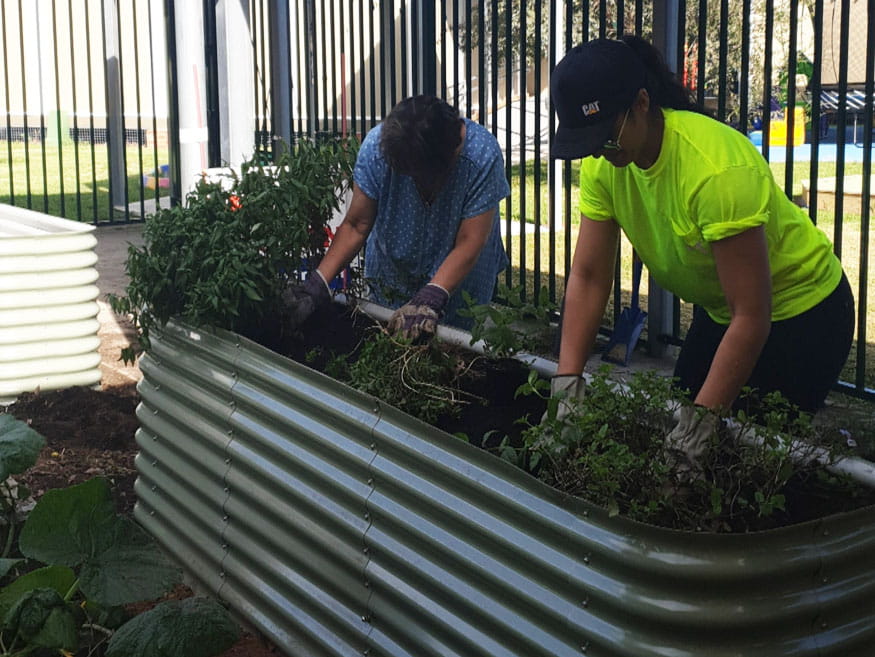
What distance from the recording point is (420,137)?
3564 millimetres

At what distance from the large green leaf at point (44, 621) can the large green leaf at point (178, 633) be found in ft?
0.47

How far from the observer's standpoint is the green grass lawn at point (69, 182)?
1150cm

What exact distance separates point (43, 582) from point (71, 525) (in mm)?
161

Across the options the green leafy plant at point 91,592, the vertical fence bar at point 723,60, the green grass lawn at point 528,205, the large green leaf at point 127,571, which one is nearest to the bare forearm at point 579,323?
the green leafy plant at point 91,592

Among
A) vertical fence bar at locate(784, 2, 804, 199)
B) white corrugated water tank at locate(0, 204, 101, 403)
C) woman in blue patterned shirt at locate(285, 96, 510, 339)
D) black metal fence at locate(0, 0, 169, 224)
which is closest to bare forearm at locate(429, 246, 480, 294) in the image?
woman in blue patterned shirt at locate(285, 96, 510, 339)

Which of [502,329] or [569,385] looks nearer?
[569,385]

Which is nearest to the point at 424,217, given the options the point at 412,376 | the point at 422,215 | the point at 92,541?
the point at 422,215

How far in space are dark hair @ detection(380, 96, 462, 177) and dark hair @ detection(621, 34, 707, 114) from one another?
89cm

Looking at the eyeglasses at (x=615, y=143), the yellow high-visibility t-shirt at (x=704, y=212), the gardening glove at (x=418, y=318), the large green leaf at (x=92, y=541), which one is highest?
the eyeglasses at (x=615, y=143)

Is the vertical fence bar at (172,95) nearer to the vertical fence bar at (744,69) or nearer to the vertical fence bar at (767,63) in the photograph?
the vertical fence bar at (744,69)

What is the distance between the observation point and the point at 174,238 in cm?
389

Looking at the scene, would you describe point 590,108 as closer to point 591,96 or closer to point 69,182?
point 591,96

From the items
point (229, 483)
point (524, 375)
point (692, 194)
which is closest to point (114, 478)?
point (229, 483)

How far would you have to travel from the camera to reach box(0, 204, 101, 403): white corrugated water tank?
553 cm
